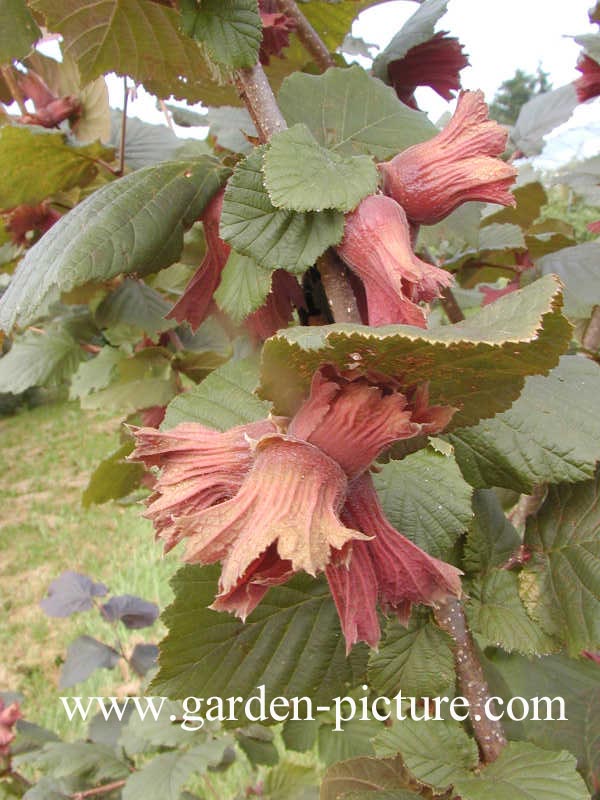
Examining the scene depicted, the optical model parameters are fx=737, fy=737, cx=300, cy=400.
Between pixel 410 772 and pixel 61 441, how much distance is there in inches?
309

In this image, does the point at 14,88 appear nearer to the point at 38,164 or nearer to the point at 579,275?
the point at 38,164

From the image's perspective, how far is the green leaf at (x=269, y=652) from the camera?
2.74ft

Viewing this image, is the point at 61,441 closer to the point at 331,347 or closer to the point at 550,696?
the point at 550,696

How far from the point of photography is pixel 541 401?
77cm

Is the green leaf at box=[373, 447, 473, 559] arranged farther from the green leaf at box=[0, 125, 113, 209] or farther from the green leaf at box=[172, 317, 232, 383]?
the green leaf at box=[172, 317, 232, 383]

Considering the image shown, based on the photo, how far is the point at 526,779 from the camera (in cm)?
70

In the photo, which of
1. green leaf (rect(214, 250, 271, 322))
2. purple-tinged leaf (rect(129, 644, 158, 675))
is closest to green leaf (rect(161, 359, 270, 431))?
green leaf (rect(214, 250, 271, 322))

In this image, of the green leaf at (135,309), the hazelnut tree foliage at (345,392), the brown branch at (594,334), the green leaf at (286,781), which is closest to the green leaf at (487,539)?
the hazelnut tree foliage at (345,392)

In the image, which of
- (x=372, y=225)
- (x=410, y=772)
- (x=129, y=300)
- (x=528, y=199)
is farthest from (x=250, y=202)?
(x=528, y=199)

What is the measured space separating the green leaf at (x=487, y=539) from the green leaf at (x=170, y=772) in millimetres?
928

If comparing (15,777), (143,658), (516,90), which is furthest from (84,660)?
(516,90)

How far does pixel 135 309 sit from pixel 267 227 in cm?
92

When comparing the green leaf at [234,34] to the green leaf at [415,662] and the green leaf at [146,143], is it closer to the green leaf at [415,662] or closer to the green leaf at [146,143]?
the green leaf at [415,662]

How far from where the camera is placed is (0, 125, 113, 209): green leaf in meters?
1.04
